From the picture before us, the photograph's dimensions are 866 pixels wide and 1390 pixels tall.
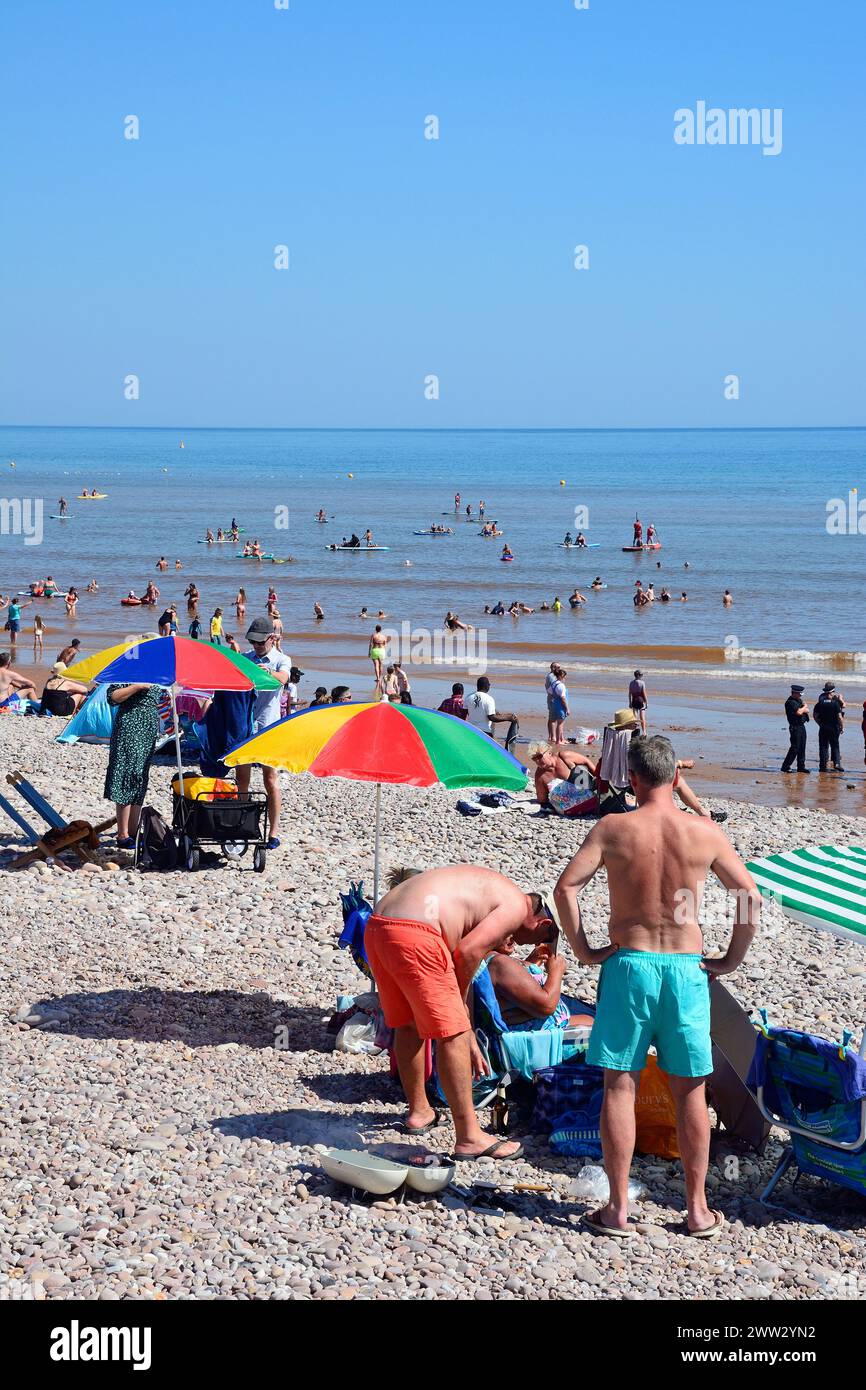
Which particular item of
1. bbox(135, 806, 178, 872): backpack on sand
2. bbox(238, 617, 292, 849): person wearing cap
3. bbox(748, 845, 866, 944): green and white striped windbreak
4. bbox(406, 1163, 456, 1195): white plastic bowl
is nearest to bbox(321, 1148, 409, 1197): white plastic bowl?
bbox(406, 1163, 456, 1195): white plastic bowl

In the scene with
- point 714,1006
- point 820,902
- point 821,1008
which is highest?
point 820,902

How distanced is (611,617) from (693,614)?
2392 millimetres

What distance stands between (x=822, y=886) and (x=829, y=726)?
13.4 metres

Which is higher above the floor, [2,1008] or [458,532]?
[458,532]

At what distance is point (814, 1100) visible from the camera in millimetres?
5355

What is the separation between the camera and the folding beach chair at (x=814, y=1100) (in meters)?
5.19

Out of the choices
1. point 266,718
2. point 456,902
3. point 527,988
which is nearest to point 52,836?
point 266,718

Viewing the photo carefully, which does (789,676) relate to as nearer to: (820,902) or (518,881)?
(518,881)

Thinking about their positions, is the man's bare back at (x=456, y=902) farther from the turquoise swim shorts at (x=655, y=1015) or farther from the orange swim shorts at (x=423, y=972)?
the turquoise swim shorts at (x=655, y=1015)

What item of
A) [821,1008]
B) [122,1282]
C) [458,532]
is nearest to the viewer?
[122,1282]

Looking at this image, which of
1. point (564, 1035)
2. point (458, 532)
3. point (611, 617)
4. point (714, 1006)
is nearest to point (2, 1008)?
point (564, 1035)

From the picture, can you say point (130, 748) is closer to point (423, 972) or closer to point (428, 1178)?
point (423, 972)

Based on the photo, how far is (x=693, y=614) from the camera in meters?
38.8

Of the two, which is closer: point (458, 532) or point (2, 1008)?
point (2, 1008)
